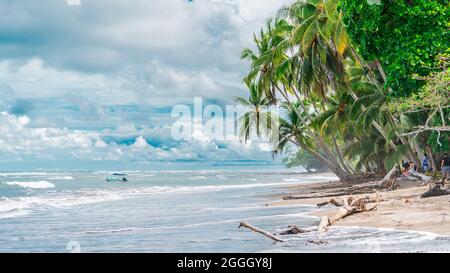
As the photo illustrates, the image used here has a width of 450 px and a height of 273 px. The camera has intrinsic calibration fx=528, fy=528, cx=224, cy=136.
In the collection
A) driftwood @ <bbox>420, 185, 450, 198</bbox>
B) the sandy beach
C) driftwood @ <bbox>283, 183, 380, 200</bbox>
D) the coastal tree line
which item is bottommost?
driftwood @ <bbox>283, 183, 380, 200</bbox>

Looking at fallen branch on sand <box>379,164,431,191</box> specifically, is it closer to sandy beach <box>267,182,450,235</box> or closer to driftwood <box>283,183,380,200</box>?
driftwood <box>283,183,380,200</box>

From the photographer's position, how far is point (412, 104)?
14898 millimetres

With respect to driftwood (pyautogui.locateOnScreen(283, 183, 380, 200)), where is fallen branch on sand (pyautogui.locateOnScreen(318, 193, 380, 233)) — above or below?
above

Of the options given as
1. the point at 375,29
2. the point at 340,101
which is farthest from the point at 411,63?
the point at 340,101

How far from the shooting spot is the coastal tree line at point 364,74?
46.9ft

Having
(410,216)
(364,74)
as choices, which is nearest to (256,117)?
(364,74)

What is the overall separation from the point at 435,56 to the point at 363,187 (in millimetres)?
8836

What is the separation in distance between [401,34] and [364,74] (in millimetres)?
9974

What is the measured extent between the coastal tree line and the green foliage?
0.03 m

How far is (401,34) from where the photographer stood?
48.8 ft

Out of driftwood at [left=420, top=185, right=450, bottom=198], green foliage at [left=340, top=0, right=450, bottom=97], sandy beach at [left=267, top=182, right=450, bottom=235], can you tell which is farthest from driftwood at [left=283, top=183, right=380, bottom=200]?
sandy beach at [left=267, top=182, right=450, bottom=235]

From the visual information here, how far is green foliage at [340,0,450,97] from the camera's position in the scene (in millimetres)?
14117
